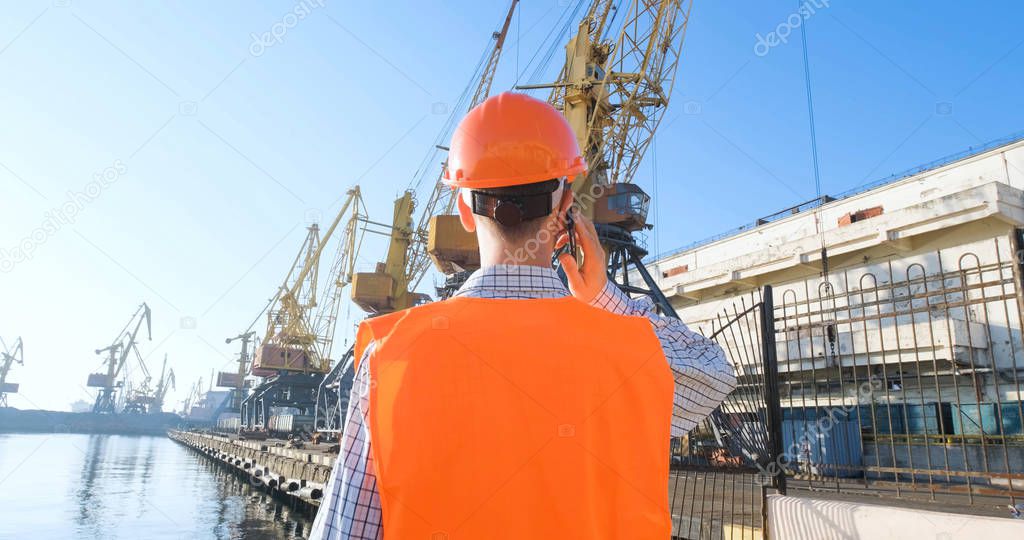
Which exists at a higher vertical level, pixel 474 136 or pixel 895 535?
pixel 474 136

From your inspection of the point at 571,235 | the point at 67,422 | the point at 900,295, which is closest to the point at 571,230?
the point at 571,235

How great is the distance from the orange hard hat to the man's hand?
0.47 ft

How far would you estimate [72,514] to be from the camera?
20203mm

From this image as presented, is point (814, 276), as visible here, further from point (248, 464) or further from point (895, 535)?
point (248, 464)

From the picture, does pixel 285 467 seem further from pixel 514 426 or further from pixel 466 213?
pixel 514 426

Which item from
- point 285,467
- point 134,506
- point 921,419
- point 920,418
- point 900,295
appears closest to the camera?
point 900,295

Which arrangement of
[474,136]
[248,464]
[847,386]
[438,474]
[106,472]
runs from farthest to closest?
[106,472] < [248,464] < [847,386] < [474,136] < [438,474]

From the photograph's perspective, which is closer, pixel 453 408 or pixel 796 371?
pixel 453 408

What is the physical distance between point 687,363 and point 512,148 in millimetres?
669

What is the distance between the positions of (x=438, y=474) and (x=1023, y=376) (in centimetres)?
2449

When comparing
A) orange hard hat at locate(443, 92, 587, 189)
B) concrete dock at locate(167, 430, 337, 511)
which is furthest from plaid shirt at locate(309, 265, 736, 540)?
concrete dock at locate(167, 430, 337, 511)

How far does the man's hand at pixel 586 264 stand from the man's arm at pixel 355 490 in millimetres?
558

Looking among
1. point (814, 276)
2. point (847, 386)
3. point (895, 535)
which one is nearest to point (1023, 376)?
point (847, 386)

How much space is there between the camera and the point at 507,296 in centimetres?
141
